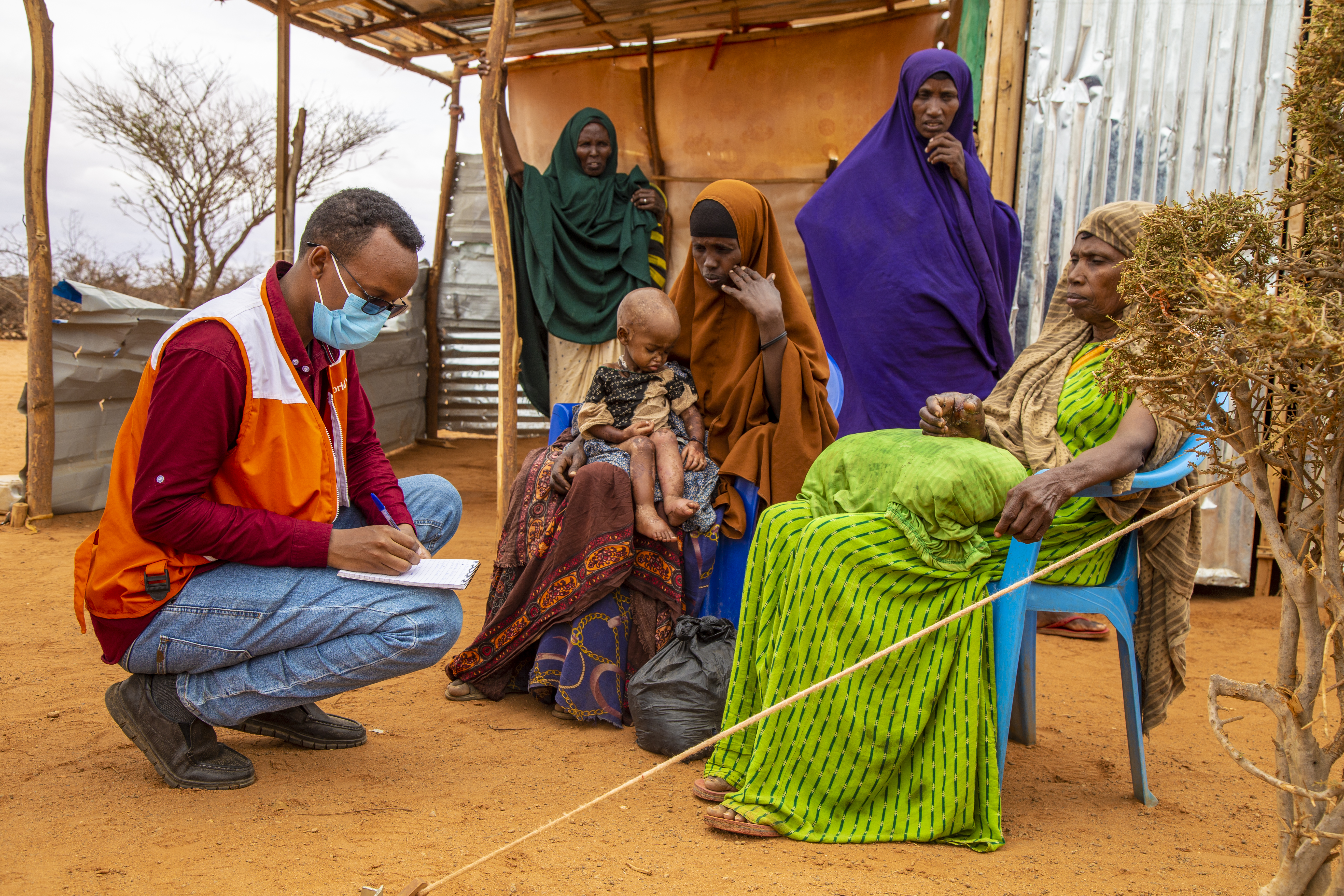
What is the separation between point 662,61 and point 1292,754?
23.9 ft

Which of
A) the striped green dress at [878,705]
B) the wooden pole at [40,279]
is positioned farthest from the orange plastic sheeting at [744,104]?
the striped green dress at [878,705]

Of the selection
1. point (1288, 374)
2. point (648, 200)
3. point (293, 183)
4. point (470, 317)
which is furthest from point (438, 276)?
point (1288, 374)

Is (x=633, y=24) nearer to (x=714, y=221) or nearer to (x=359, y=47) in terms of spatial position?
(x=359, y=47)

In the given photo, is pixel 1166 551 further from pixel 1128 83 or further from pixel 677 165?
pixel 677 165

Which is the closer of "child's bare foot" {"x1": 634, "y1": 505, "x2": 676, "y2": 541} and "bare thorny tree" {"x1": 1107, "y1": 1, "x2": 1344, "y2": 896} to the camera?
"bare thorny tree" {"x1": 1107, "y1": 1, "x2": 1344, "y2": 896}

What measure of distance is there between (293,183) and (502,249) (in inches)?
113

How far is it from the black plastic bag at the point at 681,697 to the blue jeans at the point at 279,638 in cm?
69

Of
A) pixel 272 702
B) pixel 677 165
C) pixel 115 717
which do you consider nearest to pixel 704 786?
pixel 272 702

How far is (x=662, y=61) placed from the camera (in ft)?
25.8

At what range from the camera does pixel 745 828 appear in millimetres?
2260

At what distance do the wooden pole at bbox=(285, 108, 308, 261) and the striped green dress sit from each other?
241 inches

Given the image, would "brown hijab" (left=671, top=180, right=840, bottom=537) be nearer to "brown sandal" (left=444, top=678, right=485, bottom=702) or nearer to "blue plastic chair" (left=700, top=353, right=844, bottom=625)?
"blue plastic chair" (left=700, top=353, right=844, bottom=625)

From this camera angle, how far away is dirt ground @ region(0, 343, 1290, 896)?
2039 mm

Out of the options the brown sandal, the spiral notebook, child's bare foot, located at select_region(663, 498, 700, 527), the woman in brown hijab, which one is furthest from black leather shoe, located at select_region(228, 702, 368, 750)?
child's bare foot, located at select_region(663, 498, 700, 527)
